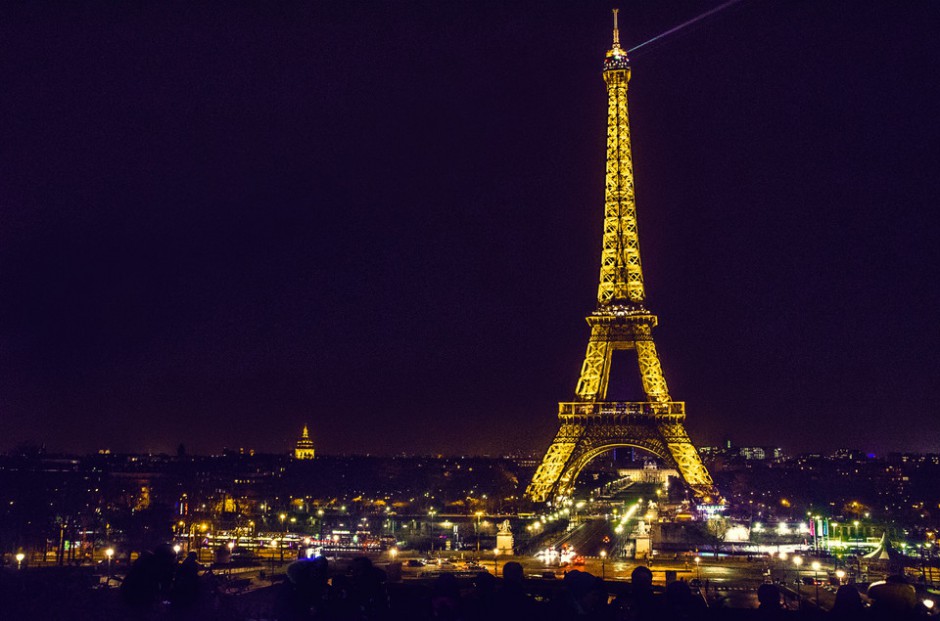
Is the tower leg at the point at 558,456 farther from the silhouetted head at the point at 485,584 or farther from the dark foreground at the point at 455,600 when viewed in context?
the silhouetted head at the point at 485,584

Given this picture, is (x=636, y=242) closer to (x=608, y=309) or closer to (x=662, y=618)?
(x=608, y=309)

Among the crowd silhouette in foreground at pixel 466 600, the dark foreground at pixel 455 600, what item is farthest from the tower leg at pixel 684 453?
the crowd silhouette in foreground at pixel 466 600

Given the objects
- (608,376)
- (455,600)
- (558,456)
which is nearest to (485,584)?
(455,600)

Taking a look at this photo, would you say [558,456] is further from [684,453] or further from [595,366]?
[684,453]

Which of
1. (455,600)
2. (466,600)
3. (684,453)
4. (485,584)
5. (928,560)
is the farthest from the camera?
(684,453)

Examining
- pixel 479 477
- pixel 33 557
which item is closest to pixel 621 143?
pixel 33 557

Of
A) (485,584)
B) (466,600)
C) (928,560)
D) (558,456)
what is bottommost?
(928,560)
